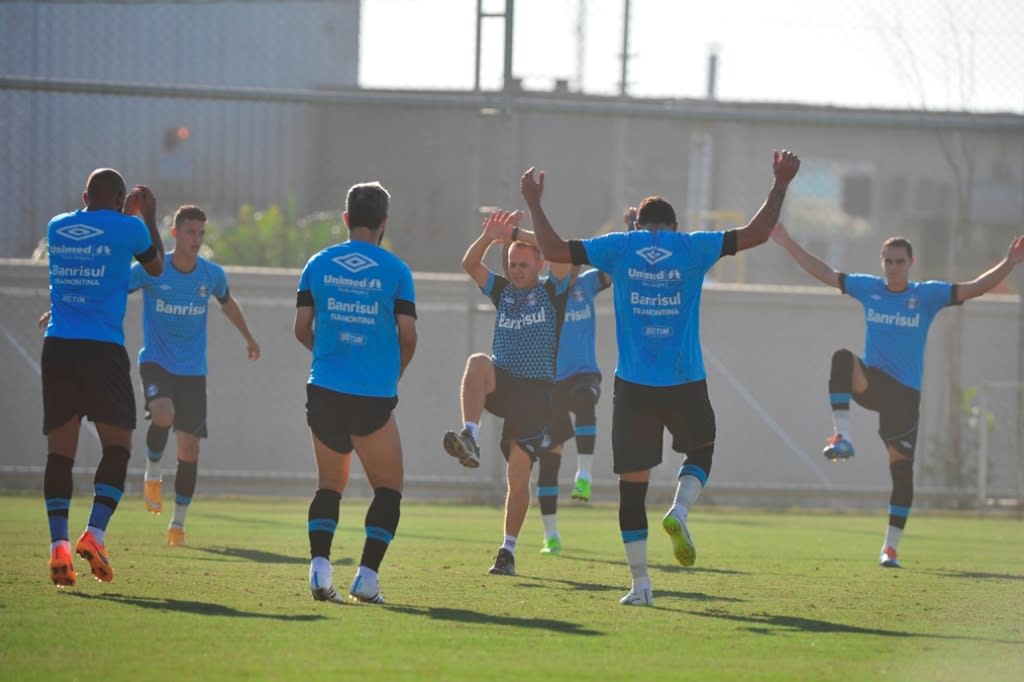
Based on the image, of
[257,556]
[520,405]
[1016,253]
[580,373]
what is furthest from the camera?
[580,373]

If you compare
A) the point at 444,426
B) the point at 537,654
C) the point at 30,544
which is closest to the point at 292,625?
the point at 537,654

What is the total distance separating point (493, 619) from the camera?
277 inches

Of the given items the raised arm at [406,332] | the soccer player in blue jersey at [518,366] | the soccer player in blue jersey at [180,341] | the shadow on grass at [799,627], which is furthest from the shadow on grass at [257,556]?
the shadow on grass at [799,627]

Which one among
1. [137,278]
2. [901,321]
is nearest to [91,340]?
[137,278]

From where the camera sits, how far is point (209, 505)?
14906 mm

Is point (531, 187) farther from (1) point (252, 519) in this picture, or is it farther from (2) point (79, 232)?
(1) point (252, 519)

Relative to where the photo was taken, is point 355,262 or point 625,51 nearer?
point 355,262

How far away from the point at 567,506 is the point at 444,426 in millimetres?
1695

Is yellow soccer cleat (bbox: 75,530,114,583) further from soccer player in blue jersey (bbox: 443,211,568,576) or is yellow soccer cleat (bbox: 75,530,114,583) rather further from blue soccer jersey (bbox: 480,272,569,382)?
blue soccer jersey (bbox: 480,272,569,382)

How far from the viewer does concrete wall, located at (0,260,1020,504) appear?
16016 mm

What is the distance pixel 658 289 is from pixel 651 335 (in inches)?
8.8

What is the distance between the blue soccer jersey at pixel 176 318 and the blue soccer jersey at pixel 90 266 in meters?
3.23

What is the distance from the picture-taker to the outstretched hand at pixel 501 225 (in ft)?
28.7

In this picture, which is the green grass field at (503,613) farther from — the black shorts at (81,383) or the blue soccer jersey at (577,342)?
the blue soccer jersey at (577,342)
